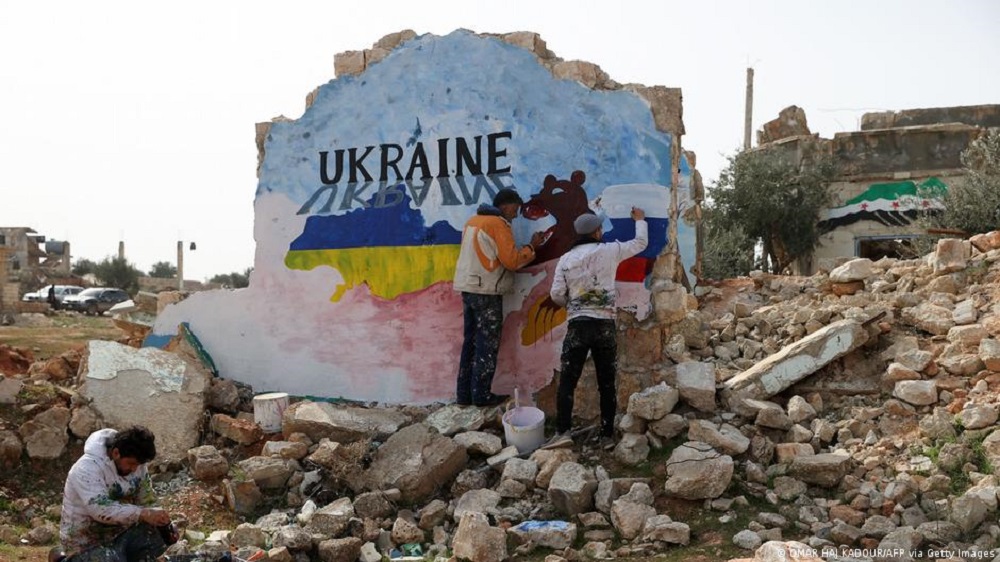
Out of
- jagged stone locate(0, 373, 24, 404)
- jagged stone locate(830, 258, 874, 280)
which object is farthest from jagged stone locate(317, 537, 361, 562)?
jagged stone locate(830, 258, 874, 280)

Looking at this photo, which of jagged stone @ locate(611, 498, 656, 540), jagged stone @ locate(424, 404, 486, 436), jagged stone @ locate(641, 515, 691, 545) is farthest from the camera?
jagged stone @ locate(424, 404, 486, 436)

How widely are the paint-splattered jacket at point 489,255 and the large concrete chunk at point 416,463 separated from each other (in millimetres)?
1226

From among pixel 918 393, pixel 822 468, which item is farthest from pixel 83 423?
pixel 918 393

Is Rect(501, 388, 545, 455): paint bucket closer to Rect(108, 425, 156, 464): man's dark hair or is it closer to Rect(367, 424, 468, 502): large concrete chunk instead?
Rect(367, 424, 468, 502): large concrete chunk

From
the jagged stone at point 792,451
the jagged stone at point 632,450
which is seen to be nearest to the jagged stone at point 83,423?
the jagged stone at point 632,450

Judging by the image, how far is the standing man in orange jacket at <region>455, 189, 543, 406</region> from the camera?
6656 mm

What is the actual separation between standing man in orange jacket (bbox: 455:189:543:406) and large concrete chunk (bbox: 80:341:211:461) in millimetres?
2281

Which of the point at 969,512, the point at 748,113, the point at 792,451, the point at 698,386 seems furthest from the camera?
the point at 748,113

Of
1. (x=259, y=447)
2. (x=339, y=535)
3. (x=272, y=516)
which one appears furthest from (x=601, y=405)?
(x=259, y=447)

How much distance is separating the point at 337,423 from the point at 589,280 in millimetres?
2328

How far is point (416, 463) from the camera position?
595cm

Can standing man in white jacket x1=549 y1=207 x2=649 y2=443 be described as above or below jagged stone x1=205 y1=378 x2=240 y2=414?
above

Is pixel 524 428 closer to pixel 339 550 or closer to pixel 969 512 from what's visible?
pixel 339 550

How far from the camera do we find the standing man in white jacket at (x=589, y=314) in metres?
6.02
